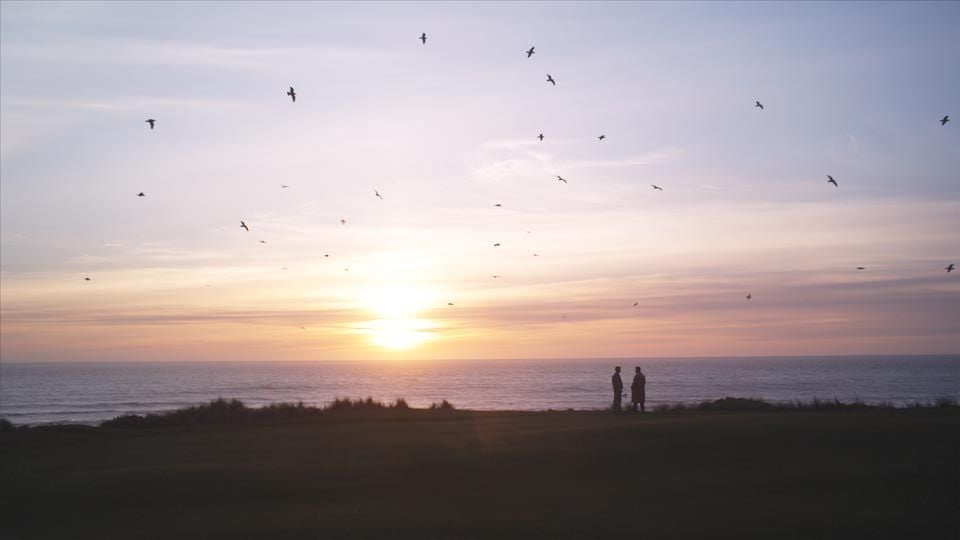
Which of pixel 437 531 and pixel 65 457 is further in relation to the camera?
pixel 65 457

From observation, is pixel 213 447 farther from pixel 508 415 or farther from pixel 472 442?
pixel 508 415

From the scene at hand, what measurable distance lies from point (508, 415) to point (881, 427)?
565 inches

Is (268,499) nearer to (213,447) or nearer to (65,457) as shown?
(213,447)

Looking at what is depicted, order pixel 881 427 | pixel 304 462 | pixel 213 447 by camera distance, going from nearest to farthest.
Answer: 1. pixel 304 462
2. pixel 881 427
3. pixel 213 447

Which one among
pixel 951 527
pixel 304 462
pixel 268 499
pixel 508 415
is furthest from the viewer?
pixel 508 415

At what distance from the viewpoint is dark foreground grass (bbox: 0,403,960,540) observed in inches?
542

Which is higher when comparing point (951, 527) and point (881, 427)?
point (881, 427)

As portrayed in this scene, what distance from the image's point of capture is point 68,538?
1383 cm

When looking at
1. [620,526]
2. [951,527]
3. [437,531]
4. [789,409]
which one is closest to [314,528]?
[437,531]

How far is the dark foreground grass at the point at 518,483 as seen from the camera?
1377cm

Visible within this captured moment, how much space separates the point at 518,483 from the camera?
16.8 metres

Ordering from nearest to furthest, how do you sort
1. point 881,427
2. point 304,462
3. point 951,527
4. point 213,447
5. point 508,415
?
point 951,527 → point 304,462 → point 881,427 → point 213,447 → point 508,415

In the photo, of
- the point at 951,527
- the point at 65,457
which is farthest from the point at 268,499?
the point at 951,527

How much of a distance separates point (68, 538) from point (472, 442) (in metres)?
10.5
